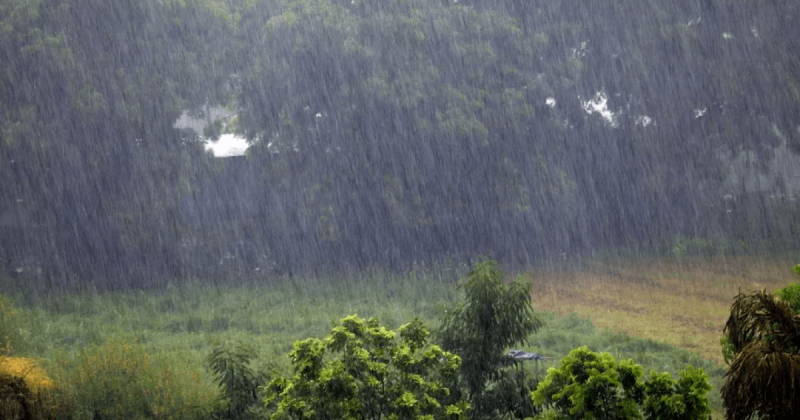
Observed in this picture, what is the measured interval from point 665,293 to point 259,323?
10.5 meters

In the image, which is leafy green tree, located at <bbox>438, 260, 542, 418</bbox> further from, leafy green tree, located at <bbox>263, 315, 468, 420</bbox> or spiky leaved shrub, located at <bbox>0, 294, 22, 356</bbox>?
spiky leaved shrub, located at <bbox>0, 294, 22, 356</bbox>

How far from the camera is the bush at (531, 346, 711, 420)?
5.19 meters

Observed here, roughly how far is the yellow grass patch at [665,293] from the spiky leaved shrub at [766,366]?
766 cm

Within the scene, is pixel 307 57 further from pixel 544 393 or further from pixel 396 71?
pixel 544 393

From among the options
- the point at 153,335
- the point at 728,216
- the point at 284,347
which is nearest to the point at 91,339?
the point at 153,335

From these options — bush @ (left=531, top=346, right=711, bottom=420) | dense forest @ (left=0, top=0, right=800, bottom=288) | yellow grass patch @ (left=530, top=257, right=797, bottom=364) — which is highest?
dense forest @ (left=0, top=0, right=800, bottom=288)

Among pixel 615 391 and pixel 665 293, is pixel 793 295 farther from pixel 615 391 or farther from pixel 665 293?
pixel 665 293

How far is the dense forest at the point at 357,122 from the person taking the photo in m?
20.5

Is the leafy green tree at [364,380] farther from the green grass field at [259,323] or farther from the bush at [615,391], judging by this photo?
the green grass field at [259,323]

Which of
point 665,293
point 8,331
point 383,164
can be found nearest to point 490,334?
point 8,331

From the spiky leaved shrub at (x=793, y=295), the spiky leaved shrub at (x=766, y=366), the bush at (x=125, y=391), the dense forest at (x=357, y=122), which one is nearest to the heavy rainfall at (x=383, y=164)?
the dense forest at (x=357, y=122)

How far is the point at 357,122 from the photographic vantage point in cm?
2205

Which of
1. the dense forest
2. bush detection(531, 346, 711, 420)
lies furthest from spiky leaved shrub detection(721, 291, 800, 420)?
the dense forest

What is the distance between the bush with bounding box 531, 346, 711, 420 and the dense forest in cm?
1605
